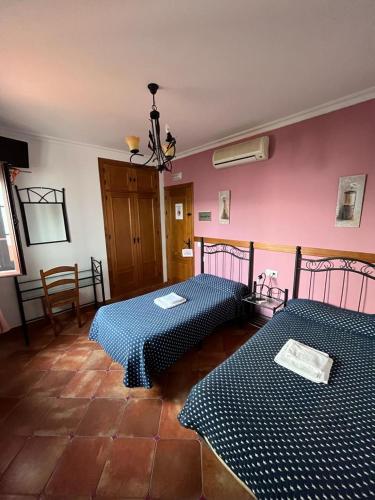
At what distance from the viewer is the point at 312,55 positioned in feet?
4.47

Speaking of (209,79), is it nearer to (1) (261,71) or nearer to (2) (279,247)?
(1) (261,71)

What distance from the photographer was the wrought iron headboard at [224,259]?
2838mm

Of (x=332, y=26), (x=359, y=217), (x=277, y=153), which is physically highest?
(x=332, y=26)

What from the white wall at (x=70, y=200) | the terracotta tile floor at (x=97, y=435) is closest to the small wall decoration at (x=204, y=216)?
the white wall at (x=70, y=200)

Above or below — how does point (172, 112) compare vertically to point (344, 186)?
above

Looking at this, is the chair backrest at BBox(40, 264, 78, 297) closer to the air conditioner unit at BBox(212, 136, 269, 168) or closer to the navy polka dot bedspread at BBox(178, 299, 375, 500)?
the navy polka dot bedspread at BBox(178, 299, 375, 500)

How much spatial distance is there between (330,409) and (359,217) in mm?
1661

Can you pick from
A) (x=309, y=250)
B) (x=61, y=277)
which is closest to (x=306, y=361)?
(x=309, y=250)

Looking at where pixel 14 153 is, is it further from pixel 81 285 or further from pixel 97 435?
pixel 97 435

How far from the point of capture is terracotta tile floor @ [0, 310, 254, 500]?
1.16 m

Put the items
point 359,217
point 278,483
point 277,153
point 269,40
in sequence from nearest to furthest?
1. point 278,483
2. point 269,40
3. point 359,217
4. point 277,153

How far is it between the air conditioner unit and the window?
2456 mm

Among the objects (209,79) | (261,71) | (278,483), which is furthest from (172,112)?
(278,483)

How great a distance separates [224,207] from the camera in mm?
3014
